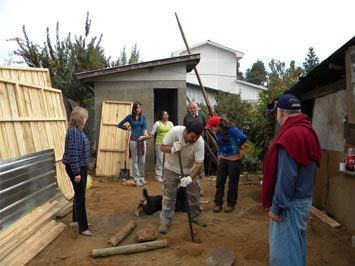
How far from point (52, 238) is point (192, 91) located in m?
13.5

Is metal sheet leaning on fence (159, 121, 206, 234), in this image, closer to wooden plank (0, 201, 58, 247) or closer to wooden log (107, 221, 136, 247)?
wooden log (107, 221, 136, 247)

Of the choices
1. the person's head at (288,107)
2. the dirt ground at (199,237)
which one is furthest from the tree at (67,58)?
the person's head at (288,107)

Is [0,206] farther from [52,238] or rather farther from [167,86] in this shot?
[167,86]

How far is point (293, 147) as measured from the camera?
2.90 meters

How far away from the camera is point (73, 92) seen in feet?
48.2

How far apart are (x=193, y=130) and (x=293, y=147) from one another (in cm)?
206

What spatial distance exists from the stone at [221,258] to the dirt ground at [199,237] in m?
0.09

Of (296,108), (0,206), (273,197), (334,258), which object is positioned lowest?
(334,258)

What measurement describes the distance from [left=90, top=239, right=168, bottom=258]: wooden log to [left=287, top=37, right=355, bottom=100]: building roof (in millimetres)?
3273

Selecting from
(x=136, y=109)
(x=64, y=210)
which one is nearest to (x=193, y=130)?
(x=64, y=210)

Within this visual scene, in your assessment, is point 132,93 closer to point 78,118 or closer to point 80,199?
point 78,118

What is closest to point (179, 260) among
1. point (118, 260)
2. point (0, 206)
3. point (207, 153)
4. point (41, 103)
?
point (118, 260)

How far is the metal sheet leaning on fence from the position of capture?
16.6 ft

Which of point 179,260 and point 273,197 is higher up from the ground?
point 273,197
